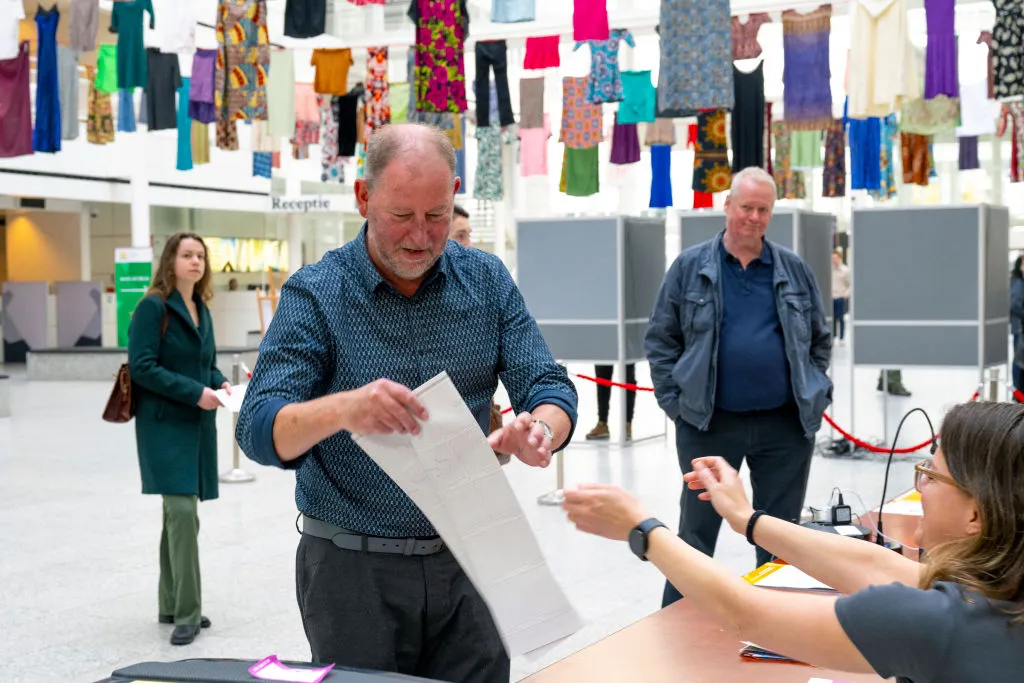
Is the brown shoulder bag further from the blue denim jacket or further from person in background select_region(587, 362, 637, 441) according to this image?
person in background select_region(587, 362, 637, 441)

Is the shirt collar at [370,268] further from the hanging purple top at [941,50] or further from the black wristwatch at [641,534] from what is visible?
the hanging purple top at [941,50]

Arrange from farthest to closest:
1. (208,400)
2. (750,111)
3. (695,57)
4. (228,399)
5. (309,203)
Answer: (309,203) < (750,111) < (695,57) < (228,399) < (208,400)

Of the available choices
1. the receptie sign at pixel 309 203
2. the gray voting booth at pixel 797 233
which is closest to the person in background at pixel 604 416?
the gray voting booth at pixel 797 233

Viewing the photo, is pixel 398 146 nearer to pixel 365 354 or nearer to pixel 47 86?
pixel 365 354

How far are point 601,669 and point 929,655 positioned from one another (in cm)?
85

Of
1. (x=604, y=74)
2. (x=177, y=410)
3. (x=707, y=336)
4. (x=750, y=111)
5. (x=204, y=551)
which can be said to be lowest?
(x=204, y=551)

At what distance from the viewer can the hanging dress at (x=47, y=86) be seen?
12.8 meters

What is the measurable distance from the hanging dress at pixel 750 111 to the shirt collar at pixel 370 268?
10.5 metres

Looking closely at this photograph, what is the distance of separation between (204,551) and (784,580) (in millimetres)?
4485

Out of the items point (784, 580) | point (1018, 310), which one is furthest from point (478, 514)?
point (1018, 310)

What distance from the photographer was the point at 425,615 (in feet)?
7.33

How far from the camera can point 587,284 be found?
10.7 m

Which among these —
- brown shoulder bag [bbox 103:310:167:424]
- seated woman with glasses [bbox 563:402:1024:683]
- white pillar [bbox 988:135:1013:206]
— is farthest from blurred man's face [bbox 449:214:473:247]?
white pillar [bbox 988:135:1013:206]

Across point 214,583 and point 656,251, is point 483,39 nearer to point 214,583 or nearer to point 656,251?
point 656,251
